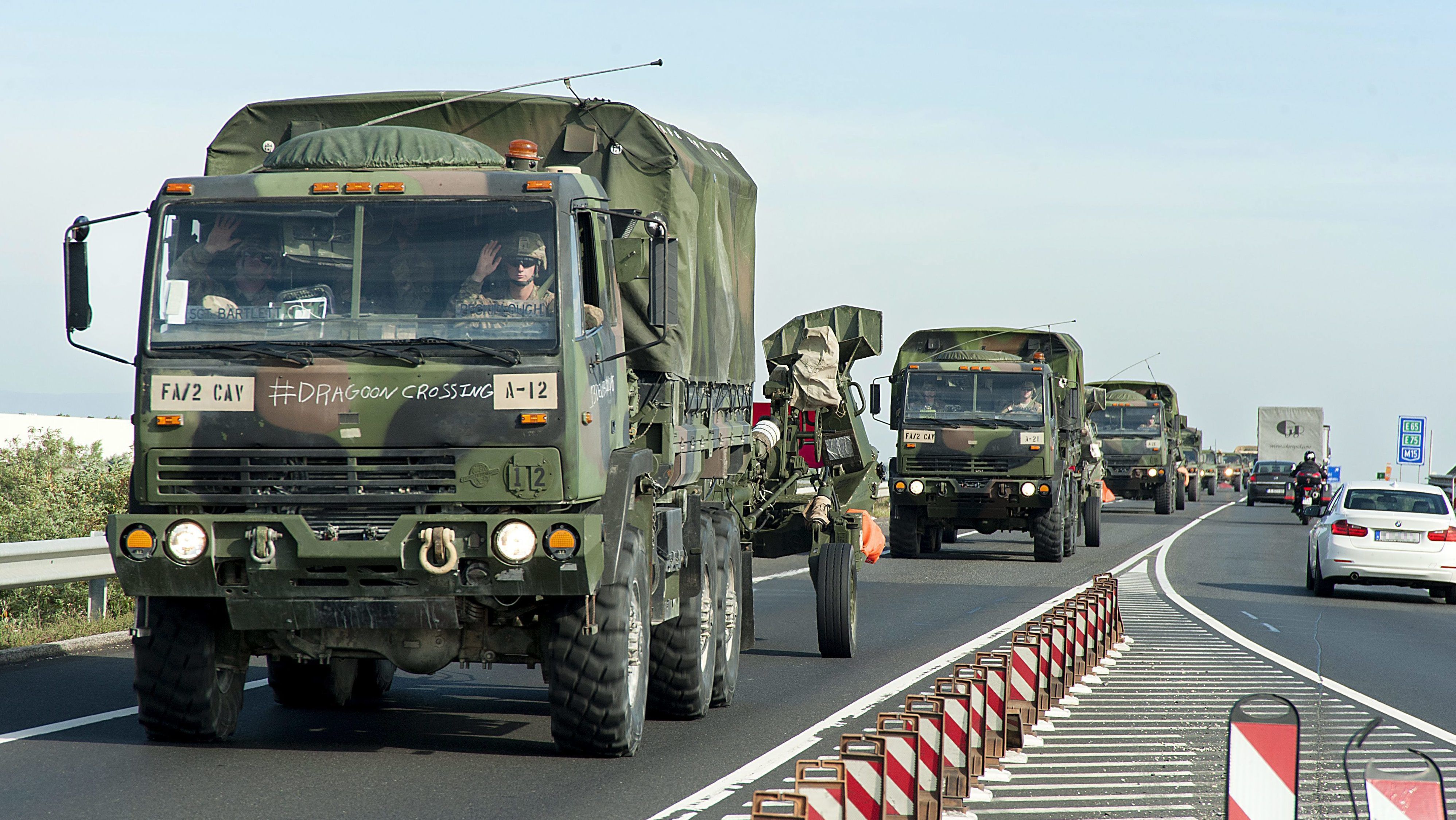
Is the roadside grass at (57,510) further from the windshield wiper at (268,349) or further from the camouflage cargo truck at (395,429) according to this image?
the windshield wiper at (268,349)

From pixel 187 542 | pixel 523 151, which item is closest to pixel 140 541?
pixel 187 542

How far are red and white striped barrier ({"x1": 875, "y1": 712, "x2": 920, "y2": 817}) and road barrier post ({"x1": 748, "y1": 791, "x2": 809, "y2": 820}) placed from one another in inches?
48.7

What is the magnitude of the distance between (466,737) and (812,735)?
193cm

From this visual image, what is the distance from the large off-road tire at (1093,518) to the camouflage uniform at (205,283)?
81.2ft

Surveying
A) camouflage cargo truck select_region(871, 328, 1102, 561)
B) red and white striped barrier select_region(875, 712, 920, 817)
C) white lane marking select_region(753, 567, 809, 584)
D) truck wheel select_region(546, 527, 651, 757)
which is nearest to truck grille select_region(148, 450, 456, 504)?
truck wheel select_region(546, 527, 651, 757)

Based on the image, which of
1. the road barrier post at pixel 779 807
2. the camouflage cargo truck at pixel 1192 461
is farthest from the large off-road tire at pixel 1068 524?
the camouflage cargo truck at pixel 1192 461

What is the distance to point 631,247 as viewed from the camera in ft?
29.7

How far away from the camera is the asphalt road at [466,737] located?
7.41m

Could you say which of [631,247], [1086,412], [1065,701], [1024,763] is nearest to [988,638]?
[1065,701]

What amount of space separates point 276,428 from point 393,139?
1.77 metres

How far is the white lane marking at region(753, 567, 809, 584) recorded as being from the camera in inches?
887

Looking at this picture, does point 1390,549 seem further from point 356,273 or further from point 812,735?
point 356,273

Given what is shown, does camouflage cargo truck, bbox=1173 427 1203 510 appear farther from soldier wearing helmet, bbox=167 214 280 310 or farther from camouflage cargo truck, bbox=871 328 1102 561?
soldier wearing helmet, bbox=167 214 280 310

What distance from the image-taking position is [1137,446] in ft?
152
